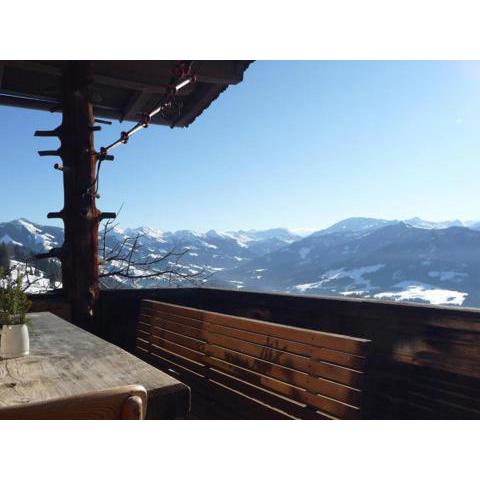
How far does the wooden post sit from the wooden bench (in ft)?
4.85

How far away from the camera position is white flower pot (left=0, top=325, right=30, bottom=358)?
7.29 ft

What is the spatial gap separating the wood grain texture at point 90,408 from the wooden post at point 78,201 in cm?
427

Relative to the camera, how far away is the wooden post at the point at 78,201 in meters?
4.97

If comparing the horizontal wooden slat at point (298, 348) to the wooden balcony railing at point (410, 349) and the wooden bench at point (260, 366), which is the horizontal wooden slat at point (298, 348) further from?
the wooden balcony railing at point (410, 349)

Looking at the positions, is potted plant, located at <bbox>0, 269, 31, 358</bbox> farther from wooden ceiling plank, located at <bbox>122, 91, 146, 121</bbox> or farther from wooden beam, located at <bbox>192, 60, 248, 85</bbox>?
wooden ceiling plank, located at <bbox>122, 91, 146, 121</bbox>

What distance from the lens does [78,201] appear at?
16.4 feet

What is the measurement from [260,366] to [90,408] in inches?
74.1

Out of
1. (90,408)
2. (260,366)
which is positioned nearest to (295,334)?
(260,366)

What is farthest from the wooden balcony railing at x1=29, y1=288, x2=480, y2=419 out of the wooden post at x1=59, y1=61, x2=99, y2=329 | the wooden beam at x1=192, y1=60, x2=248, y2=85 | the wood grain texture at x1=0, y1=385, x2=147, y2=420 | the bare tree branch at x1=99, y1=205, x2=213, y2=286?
the bare tree branch at x1=99, y1=205, x2=213, y2=286

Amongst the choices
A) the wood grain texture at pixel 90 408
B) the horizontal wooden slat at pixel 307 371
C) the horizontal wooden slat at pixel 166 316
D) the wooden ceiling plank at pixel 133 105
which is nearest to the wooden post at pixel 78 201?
the horizontal wooden slat at pixel 166 316

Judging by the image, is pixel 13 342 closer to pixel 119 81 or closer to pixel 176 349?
pixel 176 349
